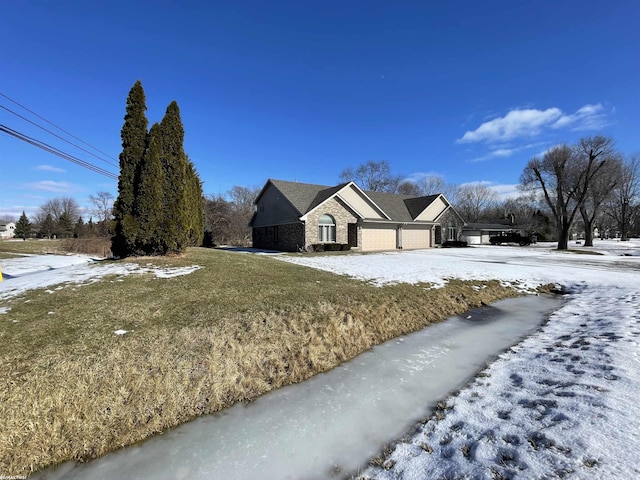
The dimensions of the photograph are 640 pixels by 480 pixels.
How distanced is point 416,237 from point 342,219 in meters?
9.43

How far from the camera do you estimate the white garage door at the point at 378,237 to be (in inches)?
980

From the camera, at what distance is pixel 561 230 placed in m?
30.8

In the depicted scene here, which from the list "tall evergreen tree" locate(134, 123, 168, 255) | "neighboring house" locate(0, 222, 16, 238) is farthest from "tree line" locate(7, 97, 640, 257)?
"neighboring house" locate(0, 222, 16, 238)

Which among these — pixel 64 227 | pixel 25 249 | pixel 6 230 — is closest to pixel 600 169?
pixel 25 249

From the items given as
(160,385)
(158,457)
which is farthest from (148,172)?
(158,457)

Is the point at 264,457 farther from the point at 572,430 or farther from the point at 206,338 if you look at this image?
the point at 572,430

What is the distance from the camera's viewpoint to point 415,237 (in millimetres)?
29000

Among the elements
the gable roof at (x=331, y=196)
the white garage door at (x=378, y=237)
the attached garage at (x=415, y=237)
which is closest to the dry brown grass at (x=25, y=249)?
the gable roof at (x=331, y=196)

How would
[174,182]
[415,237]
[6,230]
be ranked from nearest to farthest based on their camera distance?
1. [174,182]
2. [415,237]
3. [6,230]

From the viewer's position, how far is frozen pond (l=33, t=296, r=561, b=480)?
9.95 feet

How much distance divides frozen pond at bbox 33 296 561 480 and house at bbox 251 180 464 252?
1669 centimetres

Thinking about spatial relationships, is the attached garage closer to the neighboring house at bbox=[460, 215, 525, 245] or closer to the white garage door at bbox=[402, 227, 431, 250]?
the white garage door at bbox=[402, 227, 431, 250]

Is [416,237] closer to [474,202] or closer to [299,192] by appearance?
[299,192]

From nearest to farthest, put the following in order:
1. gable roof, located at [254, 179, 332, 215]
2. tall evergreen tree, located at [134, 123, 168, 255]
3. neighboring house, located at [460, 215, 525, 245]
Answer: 1. tall evergreen tree, located at [134, 123, 168, 255]
2. gable roof, located at [254, 179, 332, 215]
3. neighboring house, located at [460, 215, 525, 245]
